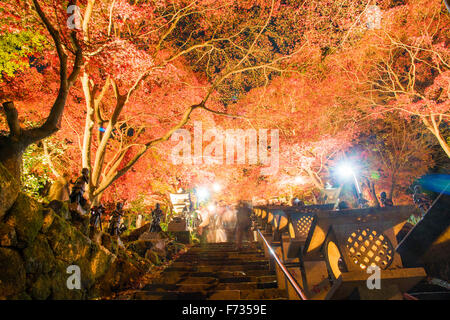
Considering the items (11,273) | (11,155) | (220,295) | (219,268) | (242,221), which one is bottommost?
(220,295)

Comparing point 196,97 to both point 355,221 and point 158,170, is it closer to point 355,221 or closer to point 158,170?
point 158,170

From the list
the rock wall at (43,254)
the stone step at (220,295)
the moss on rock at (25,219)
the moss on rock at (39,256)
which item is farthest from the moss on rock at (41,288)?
the stone step at (220,295)

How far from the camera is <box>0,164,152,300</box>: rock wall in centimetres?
315

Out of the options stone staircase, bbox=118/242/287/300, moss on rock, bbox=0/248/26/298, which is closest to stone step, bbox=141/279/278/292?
stone staircase, bbox=118/242/287/300

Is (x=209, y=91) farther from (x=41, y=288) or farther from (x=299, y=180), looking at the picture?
(x=299, y=180)

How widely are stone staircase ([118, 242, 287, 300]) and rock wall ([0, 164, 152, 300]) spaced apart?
3.01ft

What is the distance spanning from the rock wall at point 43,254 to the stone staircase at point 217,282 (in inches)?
36.1

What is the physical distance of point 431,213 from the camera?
9.01 feet

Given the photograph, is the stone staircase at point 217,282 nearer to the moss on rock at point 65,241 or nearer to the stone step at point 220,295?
the stone step at point 220,295

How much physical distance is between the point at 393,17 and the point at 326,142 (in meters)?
7.93

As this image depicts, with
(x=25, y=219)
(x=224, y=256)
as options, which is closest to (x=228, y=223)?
(x=224, y=256)

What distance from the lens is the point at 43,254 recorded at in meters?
3.62

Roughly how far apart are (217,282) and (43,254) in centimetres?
359
